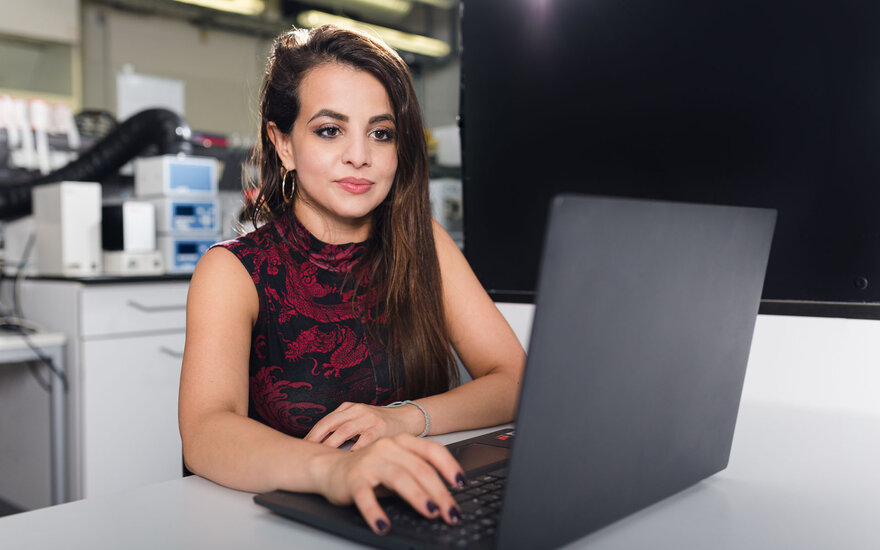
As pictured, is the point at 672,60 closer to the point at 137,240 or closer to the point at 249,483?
the point at 249,483

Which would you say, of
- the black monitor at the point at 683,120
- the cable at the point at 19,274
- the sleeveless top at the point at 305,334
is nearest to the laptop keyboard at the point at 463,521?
the sleeveless top at the point at 305,334

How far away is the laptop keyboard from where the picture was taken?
46cm

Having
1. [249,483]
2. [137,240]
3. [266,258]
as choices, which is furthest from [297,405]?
[137,240]

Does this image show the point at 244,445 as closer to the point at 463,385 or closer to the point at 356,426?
the point at 356,426

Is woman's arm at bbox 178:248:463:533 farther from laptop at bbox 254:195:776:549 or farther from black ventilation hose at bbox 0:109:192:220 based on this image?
black ventilation hose at bbox 0:109:192:220

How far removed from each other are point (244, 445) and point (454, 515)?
10.5 inches

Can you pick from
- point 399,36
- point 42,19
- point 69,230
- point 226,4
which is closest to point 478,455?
point 69,230

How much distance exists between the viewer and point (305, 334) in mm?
1074

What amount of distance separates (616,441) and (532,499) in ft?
0.30

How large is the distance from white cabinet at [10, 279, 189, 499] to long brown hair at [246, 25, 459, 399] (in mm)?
1293

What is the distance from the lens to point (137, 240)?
8.30ft

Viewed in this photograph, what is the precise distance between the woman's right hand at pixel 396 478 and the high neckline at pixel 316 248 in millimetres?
603

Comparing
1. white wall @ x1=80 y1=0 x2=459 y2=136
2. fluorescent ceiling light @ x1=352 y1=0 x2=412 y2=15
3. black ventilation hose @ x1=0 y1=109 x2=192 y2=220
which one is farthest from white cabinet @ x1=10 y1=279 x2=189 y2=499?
fluorescent ceiling light @ x1=352 y1=0 x2=412 y2=15

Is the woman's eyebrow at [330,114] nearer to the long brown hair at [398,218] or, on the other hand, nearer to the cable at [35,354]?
the long brown hair at [398,218]
